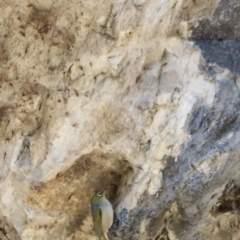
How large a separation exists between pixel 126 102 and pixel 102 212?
20.9 inches

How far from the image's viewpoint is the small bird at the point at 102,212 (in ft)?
7.11

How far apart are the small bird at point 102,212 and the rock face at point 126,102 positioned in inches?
2.4

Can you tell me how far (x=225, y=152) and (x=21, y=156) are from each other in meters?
0.97

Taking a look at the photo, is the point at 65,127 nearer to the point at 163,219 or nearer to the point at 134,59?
the point at 134,59

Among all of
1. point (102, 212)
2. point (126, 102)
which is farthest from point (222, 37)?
point (102, 212)

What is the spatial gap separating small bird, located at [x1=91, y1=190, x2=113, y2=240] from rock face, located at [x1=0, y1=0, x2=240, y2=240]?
0.20 ft

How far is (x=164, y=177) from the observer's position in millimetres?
2133

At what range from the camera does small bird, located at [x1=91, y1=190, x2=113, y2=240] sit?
2168mm

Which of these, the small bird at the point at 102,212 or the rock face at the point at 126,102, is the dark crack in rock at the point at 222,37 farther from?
the small bird at the point at 102,212

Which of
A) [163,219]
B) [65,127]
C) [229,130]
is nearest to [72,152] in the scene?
[65,127]

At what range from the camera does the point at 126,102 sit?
2080mm

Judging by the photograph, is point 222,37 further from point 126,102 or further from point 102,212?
point 102,212

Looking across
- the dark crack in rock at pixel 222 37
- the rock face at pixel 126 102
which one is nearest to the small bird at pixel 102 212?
the rock face at pixel 126 102

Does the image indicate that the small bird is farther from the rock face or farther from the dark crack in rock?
the dark crack in rock
